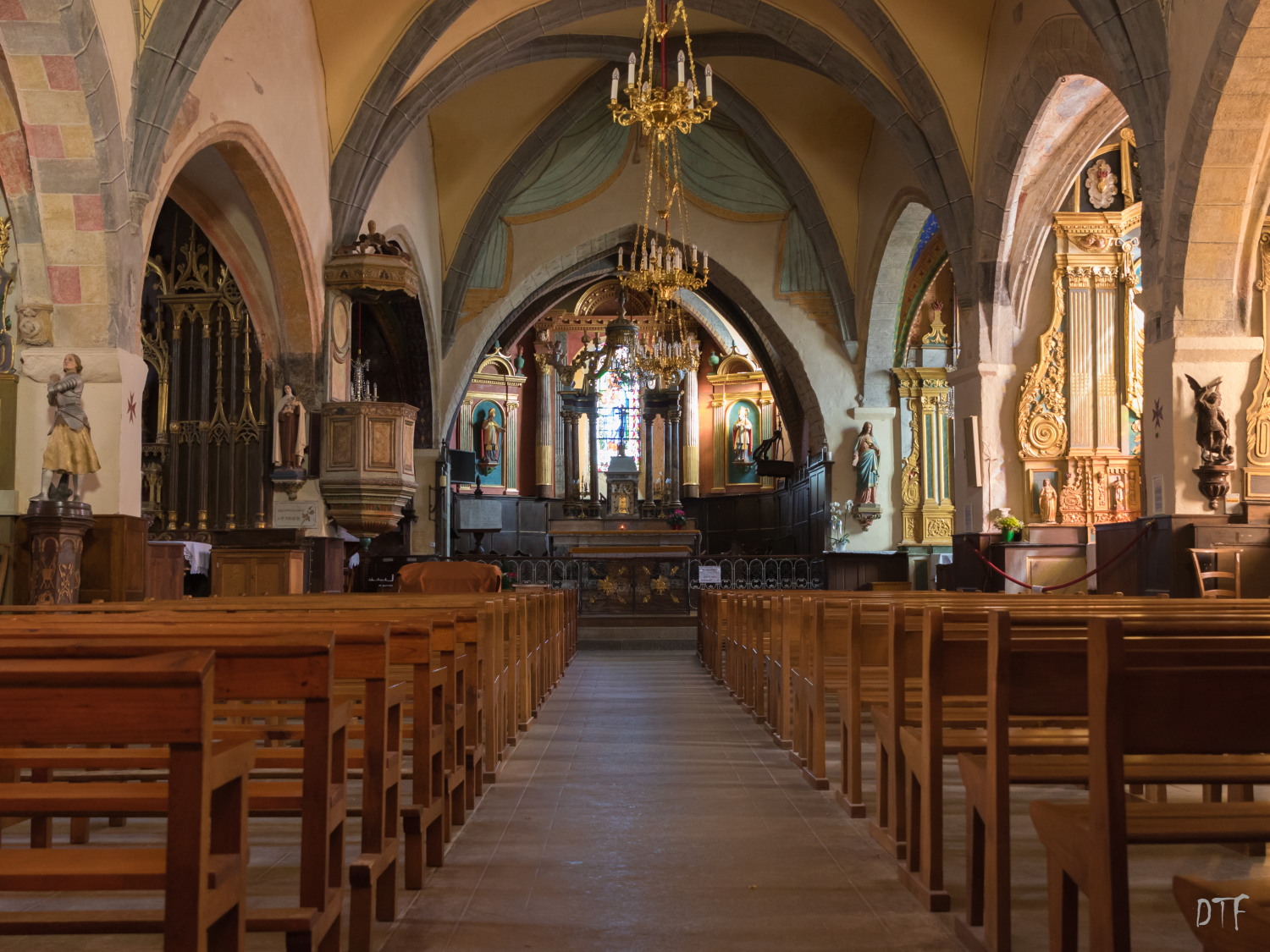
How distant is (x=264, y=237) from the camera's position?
13.0 metres

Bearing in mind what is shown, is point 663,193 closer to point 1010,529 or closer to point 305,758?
point 1010,529

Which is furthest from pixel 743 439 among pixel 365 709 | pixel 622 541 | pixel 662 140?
pixel 365 709

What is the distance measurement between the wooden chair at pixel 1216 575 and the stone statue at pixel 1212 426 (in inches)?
28.3

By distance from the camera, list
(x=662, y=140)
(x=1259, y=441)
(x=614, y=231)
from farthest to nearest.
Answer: (x=614, y=231) < (x=662, y=140) < (x=1259, y=441)

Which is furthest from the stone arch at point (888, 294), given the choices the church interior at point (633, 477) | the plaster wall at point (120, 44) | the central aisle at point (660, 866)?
the central aisle at point (660, 866)

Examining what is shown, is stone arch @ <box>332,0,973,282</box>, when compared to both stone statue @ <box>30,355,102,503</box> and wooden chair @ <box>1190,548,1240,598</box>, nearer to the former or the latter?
wooden chair @ <box>1190,548,1240,598</box>

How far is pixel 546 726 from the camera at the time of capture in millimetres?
6750

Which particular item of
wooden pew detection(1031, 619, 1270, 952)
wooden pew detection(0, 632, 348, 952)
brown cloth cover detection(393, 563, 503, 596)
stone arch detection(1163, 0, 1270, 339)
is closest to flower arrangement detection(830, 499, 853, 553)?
brown cloth cover detection(393, 563, 503, 596)

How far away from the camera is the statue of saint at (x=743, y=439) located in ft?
87.2

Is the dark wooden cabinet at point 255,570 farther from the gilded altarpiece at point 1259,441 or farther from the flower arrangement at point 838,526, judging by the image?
the gilded altarpiece at point 1259,441

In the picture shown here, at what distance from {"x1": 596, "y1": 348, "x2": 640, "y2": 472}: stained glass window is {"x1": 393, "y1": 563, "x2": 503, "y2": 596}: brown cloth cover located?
53.6 ft

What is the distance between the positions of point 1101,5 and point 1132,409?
5.85 m

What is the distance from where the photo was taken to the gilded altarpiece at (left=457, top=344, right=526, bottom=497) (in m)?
25.9

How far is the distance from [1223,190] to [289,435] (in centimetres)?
953
